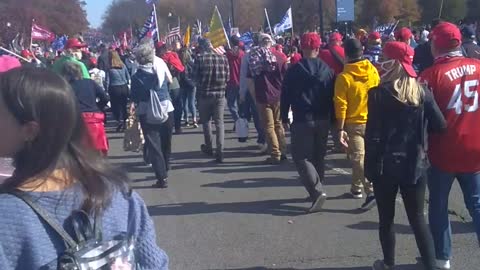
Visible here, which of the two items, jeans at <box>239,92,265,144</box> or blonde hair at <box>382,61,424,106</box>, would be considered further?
jeans at <box>239,92,265,144</box>

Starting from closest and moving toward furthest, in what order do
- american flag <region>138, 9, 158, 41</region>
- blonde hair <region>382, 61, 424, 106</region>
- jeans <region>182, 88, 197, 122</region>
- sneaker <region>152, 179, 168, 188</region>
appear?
1. blonde hair <region>382, 61, 424, 106</region>
2. sneaker <region>152, 179, 168, 188</region>
3. jeans <region>182, 88, 197, 122</region>
4. american flag <region>138, 9, 158, 41</region>

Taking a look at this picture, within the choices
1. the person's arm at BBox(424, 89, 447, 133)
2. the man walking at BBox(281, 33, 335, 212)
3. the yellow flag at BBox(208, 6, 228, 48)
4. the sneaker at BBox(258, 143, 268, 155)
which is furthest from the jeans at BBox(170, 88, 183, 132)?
the person's arm at BBox(424, 89, 447, 133)

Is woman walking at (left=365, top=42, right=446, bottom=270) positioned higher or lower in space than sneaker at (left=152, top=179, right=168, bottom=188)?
higher

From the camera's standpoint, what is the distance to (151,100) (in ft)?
27.8

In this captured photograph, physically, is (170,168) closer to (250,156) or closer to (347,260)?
(250,156)

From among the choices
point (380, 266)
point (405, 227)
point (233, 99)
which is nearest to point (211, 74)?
point (233, 99)

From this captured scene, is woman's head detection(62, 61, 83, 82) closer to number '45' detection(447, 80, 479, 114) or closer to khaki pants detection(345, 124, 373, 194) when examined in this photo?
khaki pants detection(345, 124, 373, 194)

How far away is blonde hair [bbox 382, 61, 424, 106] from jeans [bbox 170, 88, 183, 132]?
825 cm

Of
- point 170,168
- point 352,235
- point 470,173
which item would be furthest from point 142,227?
point 170,168

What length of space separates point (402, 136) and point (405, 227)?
1.82m

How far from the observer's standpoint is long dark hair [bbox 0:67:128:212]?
75.9 inches

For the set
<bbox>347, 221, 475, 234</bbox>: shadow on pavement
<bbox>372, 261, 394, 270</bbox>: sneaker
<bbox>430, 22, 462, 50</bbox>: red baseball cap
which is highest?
<bbox>430, 22, 462, 50</bbox>: red baseball cap

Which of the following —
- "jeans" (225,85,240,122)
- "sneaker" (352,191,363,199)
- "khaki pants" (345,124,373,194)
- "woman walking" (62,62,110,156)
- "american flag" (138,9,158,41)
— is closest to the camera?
"woman walking" (62,62,110,156)

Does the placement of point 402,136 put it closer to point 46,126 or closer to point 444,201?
point 444,201
